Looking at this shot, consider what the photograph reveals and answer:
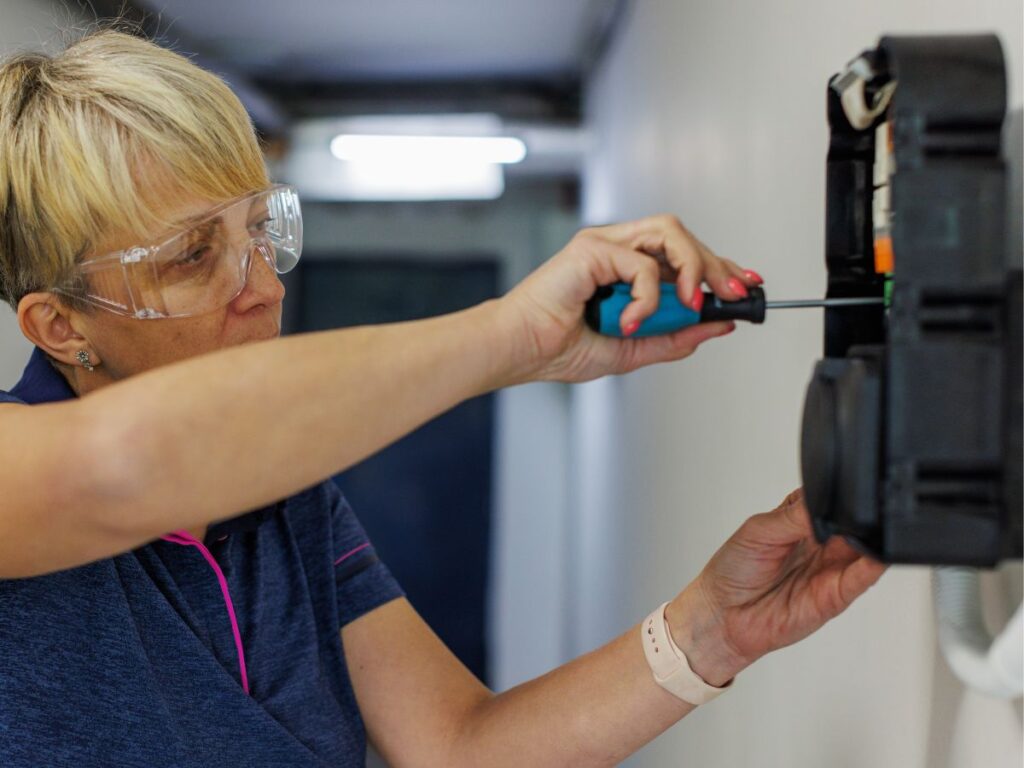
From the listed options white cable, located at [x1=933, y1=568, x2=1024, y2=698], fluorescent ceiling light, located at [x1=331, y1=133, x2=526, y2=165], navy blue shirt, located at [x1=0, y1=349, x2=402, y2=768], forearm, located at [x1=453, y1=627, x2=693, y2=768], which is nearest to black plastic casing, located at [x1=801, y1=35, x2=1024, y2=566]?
white cable, located at [x1=933, y1=568, x2=1024, y2=698]

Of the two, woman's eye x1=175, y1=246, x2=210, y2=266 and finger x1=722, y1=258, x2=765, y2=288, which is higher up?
woman's eye x1=175, y1=246, x2=210, y2=266

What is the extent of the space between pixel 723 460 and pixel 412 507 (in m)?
3.51

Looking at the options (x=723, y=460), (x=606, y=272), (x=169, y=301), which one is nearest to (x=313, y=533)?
(x=169, y=301)

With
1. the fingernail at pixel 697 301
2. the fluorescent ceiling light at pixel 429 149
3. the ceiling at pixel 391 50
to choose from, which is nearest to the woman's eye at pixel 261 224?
the fingernail at pixel 697 301

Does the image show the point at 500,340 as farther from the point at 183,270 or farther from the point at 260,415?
the point at 183,270

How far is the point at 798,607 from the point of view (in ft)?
2.88

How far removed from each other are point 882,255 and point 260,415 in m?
0.44

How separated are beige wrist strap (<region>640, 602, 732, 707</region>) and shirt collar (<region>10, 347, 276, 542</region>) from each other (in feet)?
1.61

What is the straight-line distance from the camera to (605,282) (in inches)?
27.7

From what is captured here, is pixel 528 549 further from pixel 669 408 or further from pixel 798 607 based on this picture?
pixel 798 607

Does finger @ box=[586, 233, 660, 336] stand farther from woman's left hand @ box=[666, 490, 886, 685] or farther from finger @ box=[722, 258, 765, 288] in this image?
woman's left hand @ box=[666, 490, 886, 685]

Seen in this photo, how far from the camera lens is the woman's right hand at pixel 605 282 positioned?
2.26 ft

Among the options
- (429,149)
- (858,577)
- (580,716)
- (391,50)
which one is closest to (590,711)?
(580,716)

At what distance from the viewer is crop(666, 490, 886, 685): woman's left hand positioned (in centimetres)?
84
